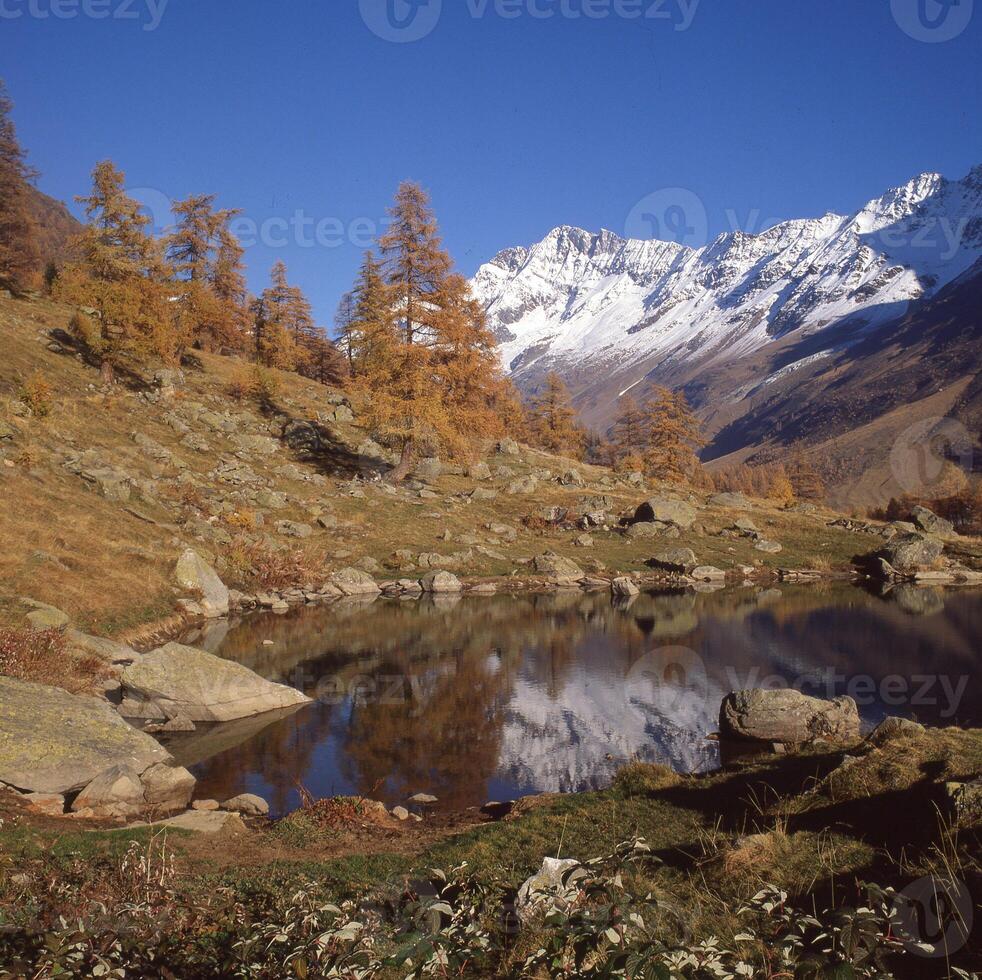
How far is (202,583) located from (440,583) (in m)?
11.7

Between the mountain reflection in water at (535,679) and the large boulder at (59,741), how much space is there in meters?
1.66

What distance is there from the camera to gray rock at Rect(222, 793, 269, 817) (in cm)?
1312

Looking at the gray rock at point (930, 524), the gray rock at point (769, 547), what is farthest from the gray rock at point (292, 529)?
the gray rock at point (930, 524)

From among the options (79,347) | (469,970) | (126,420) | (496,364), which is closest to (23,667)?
(469,970)

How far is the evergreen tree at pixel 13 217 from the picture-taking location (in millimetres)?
57625

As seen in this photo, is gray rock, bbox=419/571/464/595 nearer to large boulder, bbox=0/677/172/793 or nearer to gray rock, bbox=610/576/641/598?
gray rock, bbox=610/576/641/598

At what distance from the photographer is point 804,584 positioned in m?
44.1

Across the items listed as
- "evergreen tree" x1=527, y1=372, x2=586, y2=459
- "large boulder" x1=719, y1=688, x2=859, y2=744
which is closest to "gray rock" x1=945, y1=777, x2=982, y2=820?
"large boulder" x1=719, y1=688, x2=859, y2=744

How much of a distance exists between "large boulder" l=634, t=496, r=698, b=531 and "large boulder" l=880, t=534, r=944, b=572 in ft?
42.1

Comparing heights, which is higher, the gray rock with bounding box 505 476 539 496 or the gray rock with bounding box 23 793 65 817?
the gray rock with bounding box 505 476 539 496

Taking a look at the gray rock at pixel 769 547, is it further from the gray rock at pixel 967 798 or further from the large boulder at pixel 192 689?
the gray rock at pixel 967 798

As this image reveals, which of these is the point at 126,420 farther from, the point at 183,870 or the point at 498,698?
the point at 183,870

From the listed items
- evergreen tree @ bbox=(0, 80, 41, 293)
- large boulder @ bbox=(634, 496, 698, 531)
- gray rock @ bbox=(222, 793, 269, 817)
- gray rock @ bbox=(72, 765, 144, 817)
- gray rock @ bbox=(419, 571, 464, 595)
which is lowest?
gray rock @ bbox=(222, 793, 269, 817)

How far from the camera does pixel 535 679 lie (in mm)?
23484
